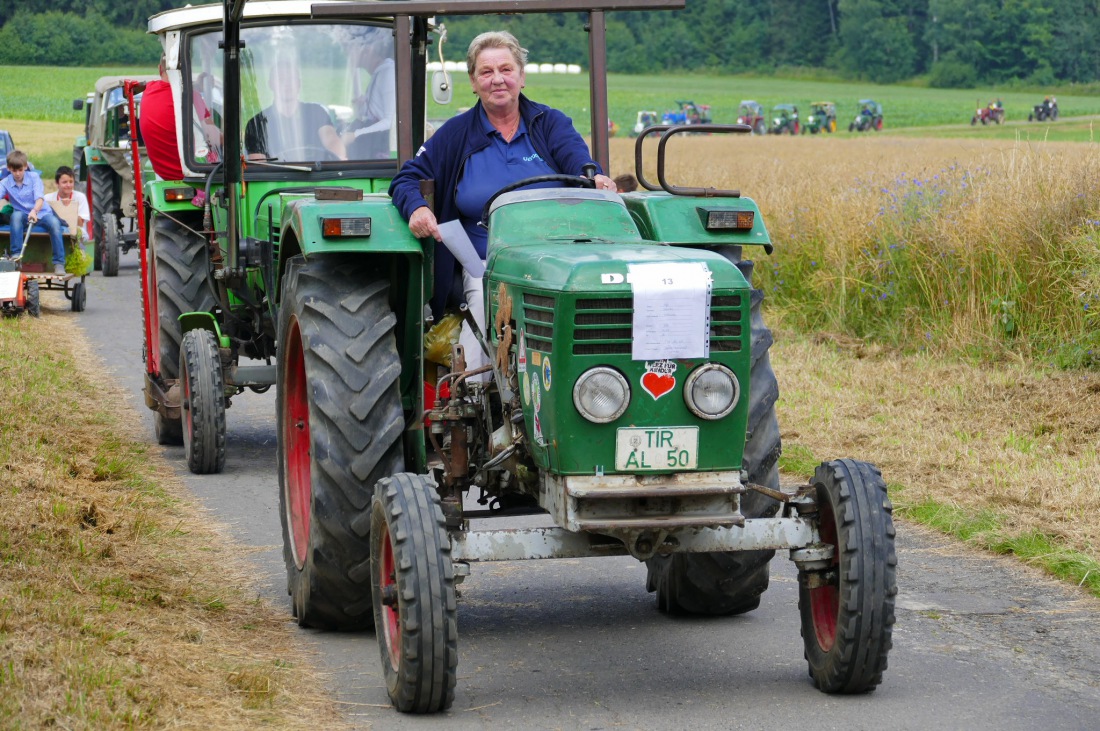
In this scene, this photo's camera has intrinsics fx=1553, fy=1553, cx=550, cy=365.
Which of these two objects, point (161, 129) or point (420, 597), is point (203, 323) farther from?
point (420, 597)

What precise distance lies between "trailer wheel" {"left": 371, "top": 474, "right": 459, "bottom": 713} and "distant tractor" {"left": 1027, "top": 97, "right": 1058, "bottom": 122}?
65.9 metres

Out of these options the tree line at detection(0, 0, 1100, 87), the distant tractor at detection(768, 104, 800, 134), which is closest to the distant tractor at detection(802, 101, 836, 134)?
the distant tractor at detection(768, 104, 800, 134)

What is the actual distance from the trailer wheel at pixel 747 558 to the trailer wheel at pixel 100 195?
57.0 ft

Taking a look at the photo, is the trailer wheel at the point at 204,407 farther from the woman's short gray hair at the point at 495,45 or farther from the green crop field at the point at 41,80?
the green crop field at the point at 41,80

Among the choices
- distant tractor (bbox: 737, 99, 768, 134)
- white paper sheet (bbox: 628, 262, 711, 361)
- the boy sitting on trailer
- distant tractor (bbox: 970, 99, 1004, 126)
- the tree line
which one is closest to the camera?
white paper sheet (bbox: 628, 262, 711, 361)

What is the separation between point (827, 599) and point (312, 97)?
530 centimetres

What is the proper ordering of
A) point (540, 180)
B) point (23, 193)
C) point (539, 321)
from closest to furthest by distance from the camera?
point (539, 321), point (540, 180), point (23, 193)

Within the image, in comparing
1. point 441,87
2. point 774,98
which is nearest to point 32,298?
point 441,87

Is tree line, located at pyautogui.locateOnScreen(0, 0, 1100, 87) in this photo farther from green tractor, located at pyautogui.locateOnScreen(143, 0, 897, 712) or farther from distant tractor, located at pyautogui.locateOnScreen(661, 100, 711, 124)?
green tractor, located at pyautogui.locateOnScreen(143, 0, 897, 712)

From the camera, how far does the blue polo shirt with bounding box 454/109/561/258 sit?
5.35m

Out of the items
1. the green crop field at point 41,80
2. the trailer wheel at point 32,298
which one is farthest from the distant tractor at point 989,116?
the trailer wheel at point 32,298

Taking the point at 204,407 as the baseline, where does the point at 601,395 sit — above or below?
above

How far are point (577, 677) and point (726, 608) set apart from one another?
34.0 inches

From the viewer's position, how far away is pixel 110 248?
20.8m
